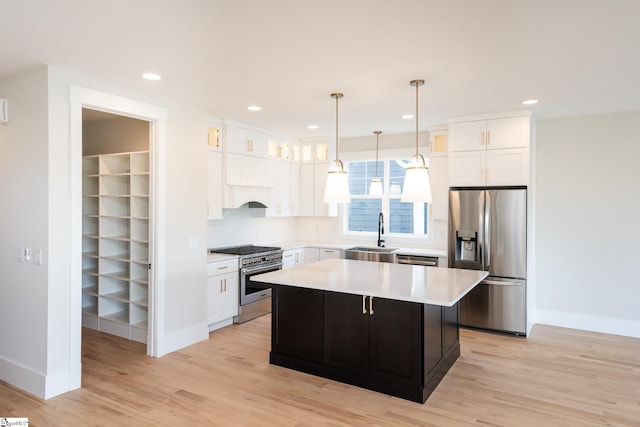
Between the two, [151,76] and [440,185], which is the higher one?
[151,76]

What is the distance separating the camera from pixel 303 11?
224cm

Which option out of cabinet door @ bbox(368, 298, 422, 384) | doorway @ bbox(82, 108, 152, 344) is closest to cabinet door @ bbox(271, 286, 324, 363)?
cabinet door @ bbox(368, 298, 422, 384)

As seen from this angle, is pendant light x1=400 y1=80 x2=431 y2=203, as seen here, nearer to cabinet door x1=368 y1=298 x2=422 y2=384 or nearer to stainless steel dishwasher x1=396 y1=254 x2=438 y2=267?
cabinet door x1=368 y1=298 x2=422 y2=384

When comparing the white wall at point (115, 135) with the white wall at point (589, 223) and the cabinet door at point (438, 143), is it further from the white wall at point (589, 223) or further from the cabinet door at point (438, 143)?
the white wall at point (589, 223)

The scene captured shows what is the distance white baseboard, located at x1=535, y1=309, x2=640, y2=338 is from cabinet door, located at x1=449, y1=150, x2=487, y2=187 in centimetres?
194

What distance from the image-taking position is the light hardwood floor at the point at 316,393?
9.42 feet

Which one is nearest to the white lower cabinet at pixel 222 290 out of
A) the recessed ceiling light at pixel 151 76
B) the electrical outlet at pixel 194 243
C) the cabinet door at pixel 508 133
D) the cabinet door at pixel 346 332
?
the electrical outlet at pixel 194 243

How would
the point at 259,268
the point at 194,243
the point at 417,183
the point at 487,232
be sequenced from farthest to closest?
the point at 259,268 → the point at 487,232 → the point at 194,243 → the point at 417,183

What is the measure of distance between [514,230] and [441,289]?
2.08m

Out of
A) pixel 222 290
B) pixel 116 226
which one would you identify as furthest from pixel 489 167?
pixel 116 226

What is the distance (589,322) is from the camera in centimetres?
495

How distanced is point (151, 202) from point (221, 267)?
119 cm

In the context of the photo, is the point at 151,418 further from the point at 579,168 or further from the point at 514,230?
the point at 579,168

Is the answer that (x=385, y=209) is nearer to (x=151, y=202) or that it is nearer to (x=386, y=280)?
(x=386, y=280)
